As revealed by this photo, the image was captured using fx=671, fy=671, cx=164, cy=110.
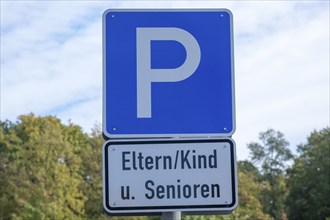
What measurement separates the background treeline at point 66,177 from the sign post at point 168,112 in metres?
21.4

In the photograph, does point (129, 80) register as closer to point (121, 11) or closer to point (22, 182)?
point (121, 11)

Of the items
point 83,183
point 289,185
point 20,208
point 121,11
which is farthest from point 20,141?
point 121,11

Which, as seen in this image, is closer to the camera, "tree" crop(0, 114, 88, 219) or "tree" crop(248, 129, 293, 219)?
"tree" crop(0, 114, 88, 219)

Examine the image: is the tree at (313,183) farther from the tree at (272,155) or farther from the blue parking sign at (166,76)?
the blue parking sign at (166,76)

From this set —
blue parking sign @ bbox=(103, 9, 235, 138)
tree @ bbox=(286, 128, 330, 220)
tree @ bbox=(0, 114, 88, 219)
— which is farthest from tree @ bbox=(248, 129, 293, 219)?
blue parking sign @ bbox=(103, 9, 235, 138)

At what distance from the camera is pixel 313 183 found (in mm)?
57656

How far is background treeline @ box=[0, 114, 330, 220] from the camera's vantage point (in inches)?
1428

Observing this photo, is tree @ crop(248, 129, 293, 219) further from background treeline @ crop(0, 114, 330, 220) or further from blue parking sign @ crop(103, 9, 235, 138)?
blue parking sign @ crop(103, 9, 235, 138)

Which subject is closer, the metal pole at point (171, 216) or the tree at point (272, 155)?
the metal pole at point (171, 216)

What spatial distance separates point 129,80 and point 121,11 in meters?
0.40

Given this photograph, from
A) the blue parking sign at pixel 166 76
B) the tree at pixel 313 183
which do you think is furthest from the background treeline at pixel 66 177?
the blue parking sign at pixel 166 76

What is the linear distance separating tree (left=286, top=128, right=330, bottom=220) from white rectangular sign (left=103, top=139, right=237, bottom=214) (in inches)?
2093

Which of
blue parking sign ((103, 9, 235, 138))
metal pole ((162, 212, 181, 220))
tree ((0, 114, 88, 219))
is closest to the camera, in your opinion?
metal pole ((162, 212, 181, 220))

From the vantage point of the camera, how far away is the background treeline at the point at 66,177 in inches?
1428
